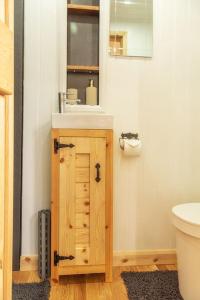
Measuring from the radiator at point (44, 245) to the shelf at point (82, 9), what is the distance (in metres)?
1.46

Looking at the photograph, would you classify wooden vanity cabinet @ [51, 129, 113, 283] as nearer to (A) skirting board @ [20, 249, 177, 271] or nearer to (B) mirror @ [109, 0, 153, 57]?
(A) skirting board @ [20, 249, 177, 271]

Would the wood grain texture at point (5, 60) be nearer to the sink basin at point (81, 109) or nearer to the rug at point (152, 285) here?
the sink basin at point (81, 109)

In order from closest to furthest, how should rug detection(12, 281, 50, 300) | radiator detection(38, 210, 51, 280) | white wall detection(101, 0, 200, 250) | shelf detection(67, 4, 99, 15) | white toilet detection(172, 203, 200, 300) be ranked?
white toilet detection(172, 203, 200, 300), rug detection(12, 281, 50, 300), radiator detection(38, 210, 51, 280), shelf detection(67, 4, 99, 15), white wall detection(101, 0, 200, 250)

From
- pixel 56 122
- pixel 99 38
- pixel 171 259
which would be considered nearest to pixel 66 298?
pixel 171 259

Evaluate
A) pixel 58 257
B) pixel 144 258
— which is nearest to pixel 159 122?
pixel 144 258

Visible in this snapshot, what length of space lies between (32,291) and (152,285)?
0.76 m

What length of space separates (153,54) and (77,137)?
0.92m

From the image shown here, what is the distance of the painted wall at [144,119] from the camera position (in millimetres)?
2027

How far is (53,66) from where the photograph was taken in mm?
2029

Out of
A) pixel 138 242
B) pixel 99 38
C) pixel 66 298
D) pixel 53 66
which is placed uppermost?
pixel 99 38

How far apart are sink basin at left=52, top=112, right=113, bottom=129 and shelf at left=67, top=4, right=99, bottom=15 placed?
821 mm

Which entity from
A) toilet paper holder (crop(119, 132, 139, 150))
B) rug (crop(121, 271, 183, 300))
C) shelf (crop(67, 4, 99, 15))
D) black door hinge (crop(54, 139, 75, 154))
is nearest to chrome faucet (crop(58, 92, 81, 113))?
black door hinge (crop(54, 139, 75, 154))

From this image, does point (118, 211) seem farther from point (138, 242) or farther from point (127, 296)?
point (127, 296)

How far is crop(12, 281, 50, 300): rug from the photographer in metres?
1.68
